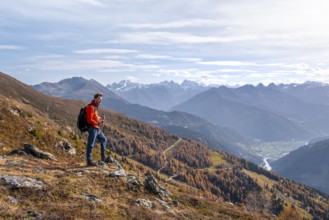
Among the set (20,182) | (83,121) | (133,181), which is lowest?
(133,181)

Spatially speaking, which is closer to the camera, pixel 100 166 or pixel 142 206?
pixel 142 206

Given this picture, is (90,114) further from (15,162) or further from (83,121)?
(15,162)

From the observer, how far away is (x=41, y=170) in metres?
24.9

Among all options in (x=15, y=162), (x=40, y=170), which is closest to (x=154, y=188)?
(x=40, y=170)

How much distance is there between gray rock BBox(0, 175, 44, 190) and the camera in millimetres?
19656

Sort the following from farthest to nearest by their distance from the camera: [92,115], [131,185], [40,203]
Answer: [92,115], [131,185], [40,203]

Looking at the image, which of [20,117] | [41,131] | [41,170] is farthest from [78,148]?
[41,170]

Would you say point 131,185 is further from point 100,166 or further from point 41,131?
point 41,131

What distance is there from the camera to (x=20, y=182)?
20.1 metres

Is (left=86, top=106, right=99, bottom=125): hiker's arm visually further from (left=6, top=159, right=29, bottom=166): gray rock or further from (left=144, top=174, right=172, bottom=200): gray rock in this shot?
(left=144, top=174, right=172, bottom=200): gray rock

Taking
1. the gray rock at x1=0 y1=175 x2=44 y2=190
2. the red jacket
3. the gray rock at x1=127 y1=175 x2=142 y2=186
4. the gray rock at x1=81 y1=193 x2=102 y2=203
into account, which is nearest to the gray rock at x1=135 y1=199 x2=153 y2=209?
the gray rock at x1=127 y1=175 x2=142 y2=186

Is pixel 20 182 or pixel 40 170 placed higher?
pixel 20 182

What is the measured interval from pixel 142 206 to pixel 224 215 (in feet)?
27.4

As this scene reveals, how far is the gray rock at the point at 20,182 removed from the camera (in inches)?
774
